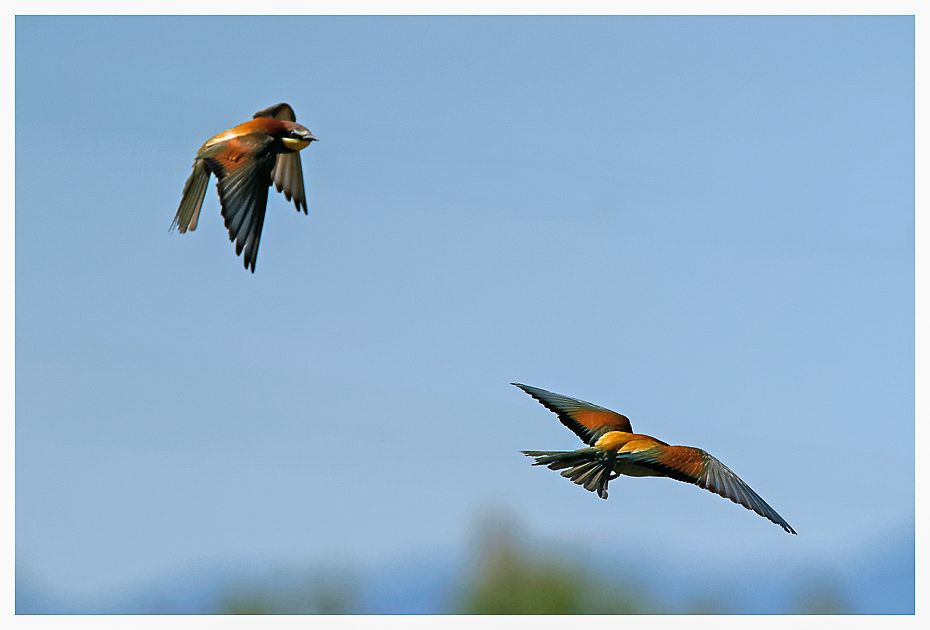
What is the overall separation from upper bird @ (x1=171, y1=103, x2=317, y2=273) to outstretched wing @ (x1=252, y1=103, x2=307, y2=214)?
174mm

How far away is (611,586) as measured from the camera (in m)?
33.3

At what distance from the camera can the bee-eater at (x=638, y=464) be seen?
7168mm

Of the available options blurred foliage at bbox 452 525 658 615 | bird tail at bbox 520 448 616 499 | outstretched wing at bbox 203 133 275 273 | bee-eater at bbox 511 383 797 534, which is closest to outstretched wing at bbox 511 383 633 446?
bee-eater at bbox 511 383 797 534

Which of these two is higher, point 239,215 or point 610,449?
point 239,215

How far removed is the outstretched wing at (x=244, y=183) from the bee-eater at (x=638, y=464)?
6.58 feet

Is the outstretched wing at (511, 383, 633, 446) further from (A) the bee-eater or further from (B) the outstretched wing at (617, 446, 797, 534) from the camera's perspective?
(B) the outstretched wing at (617, 446, 797, 534)

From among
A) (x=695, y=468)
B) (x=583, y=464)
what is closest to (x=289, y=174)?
(x=583, y=464)

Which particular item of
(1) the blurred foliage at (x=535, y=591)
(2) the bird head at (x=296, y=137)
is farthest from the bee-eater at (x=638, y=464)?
(1) the blurred foliage at (x=535, y=591)

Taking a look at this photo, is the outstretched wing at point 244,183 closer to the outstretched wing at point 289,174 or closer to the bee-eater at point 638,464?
the outstretched wing at point 289,174
